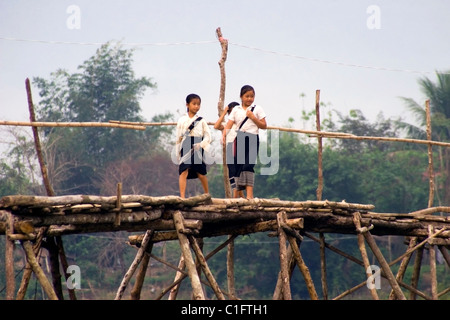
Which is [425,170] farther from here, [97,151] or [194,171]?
[194,171]

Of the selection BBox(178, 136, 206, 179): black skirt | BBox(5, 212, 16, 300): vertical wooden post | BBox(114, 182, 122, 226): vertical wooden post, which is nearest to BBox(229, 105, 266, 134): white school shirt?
BBox(178, 136, 206, 179): black skirt

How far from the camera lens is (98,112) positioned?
3494 centimetres

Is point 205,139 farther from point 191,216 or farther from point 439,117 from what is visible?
point 439,117

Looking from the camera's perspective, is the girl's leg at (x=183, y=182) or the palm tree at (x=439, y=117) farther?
the palm tree at (x=439, y=117)

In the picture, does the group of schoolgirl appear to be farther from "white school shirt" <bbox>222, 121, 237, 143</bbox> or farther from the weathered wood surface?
the weathered wood surface

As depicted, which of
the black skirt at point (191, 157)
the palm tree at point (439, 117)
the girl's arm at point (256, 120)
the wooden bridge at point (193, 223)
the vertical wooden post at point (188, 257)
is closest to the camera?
the wooden bridge at point (193, 223)

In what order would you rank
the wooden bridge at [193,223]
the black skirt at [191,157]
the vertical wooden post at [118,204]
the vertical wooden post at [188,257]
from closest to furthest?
the wooden bridge at [193,223] < the vertical wooden post at [118,204] < the vertical wooden post at [188,257] < the black skirt at [191,157]

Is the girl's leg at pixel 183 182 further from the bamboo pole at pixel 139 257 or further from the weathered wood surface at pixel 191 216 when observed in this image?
A: the bamboo pole at pixel 139 257

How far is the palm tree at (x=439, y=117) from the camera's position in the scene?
30.5 meters

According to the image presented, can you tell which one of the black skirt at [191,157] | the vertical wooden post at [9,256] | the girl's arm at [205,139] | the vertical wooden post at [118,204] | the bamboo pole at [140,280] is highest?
the girl's arm at [205,139]

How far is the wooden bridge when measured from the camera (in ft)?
24.5

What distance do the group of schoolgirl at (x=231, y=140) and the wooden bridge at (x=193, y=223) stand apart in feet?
1.62

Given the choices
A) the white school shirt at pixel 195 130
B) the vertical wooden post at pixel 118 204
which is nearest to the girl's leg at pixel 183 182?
the white school shirt at pixel 195 130
